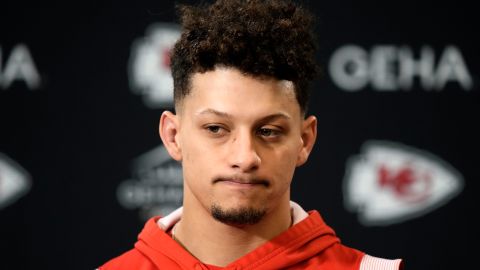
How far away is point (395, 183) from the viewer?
101 inches

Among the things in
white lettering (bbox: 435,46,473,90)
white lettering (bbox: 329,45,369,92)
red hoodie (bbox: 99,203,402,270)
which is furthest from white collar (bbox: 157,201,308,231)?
white lettering (bbox: 435,46,473,90)

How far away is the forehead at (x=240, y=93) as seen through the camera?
1648mm

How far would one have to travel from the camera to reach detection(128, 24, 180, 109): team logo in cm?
255

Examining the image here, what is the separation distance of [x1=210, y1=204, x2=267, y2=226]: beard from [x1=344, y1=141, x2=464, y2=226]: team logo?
0.88 m

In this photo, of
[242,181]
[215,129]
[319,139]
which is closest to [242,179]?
[242,181]

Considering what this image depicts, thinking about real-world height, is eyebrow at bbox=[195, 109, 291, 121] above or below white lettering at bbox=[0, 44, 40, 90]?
below

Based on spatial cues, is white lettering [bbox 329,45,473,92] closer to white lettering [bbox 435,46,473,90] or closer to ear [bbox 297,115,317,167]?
white lettering [bbox 435,46,473,90]

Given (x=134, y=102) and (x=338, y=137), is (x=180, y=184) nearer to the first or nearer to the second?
(x=134, y=102)

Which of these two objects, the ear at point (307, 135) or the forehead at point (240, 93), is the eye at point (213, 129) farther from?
the ear at point (307, 135)

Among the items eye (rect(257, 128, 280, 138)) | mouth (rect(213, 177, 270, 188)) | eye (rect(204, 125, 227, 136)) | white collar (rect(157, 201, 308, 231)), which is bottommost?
white collar (rect(157, 201, 308, 231))

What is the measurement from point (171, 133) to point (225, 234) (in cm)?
23

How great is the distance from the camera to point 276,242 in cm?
178

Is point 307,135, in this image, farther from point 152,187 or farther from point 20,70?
point 20,70

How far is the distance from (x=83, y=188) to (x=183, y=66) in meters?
0.90
